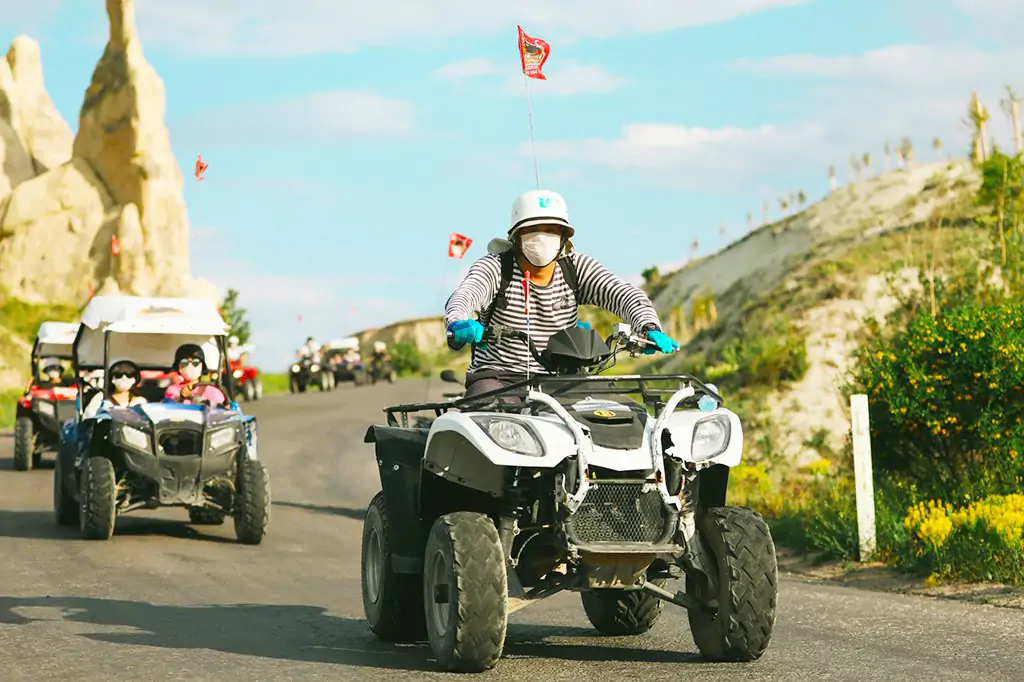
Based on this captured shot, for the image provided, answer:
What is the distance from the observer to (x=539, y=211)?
8.69 meters

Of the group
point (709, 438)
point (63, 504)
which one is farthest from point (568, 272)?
point (63, 504)

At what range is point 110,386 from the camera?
17.2m

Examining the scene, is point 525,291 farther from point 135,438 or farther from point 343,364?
point 343,364

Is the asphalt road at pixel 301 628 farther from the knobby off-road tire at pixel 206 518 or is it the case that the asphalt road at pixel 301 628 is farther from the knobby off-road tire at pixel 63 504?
the knobby off-road tire at pixel 206 518

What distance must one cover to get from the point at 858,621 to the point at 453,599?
365 centimetres

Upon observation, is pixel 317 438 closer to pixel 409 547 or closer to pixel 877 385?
pixel 877 385

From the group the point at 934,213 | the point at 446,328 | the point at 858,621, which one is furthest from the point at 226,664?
the point at 934,213

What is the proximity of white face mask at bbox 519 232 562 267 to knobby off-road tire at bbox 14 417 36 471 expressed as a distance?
18378 millimetres

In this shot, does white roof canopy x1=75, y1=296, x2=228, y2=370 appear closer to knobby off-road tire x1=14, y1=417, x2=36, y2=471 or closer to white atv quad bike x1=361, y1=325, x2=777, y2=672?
knobby off-road tire x1=14, y1=417, x2=36, y2=471

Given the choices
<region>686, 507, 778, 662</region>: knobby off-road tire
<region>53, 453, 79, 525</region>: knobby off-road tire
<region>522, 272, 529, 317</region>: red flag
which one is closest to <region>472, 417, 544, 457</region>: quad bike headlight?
<region>686, 507, 778, 662</region>: knobby off-road tire

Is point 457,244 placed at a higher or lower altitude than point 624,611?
higher

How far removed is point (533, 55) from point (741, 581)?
5.83 m

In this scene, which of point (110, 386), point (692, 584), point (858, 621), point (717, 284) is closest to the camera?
point (692, 584)

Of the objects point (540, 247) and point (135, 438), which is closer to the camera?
point (540, 247)
